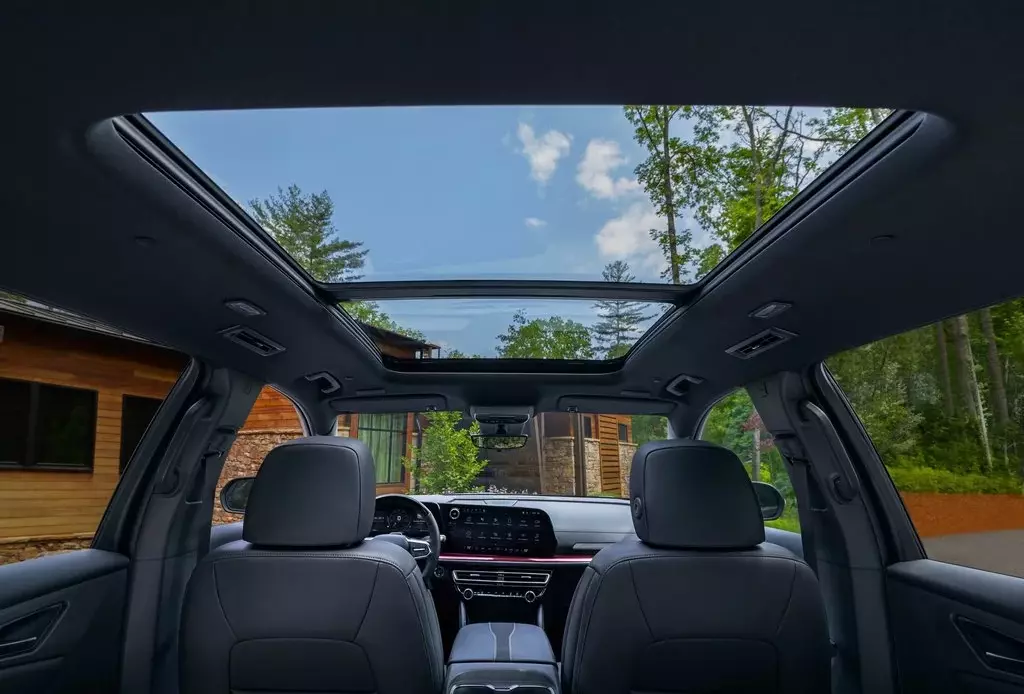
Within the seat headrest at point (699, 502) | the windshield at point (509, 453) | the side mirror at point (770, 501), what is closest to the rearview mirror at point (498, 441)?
the windshield at point (509, 453)

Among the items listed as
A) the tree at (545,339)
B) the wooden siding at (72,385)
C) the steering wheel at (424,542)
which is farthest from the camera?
the steering wheel at (424,542)

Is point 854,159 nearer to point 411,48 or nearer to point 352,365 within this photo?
point 411,48

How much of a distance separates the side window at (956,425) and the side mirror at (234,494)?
3.05 metres

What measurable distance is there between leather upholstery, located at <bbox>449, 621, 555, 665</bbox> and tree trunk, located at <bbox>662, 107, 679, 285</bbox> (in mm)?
1538

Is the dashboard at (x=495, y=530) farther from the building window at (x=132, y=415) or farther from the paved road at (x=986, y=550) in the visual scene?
the paved road at (x=986, y=550)

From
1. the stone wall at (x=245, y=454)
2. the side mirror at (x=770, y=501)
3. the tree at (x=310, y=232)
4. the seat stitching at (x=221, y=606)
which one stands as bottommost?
the seat stitching at (x=221, y=606)

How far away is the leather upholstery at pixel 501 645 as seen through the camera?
2648 millimetres

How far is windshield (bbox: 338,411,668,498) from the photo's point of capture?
4863 millimetres

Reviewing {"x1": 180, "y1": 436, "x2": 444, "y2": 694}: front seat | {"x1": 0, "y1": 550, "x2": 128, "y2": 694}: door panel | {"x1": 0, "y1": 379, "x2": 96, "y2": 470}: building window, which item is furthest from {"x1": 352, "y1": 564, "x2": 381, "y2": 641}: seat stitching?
{"x1": 0, "y1": 379, "x2": 96, "y2": 470}: building window

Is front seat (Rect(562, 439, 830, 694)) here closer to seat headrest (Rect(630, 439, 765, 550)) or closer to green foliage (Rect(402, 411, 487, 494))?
seat headrest (Rect(630, 439, 765, 550))

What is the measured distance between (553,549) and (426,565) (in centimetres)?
96

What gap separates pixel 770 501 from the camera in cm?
353

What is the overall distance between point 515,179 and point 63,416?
416cm

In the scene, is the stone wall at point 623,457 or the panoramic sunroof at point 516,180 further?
the stone wall at point 623,457
